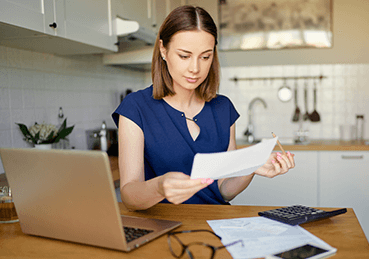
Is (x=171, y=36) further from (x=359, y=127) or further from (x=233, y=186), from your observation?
(x=359, y=127)

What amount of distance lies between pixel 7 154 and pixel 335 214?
2.66 feet

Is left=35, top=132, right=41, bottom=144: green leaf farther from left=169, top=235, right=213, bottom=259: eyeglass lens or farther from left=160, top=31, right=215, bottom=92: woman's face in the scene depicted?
left=169, top=235, right=213, bottom=259: eyeglass lens

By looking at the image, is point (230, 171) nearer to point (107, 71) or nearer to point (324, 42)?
point (107, 71)

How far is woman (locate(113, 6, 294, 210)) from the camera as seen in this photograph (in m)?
1.15

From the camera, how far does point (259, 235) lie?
804mm

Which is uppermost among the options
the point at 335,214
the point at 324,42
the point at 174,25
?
the point at 324,42

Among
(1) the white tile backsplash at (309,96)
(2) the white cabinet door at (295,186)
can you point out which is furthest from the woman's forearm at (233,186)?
(1) the white tile backsplash at (309,96)

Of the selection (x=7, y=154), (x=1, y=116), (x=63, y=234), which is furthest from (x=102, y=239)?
(x=1, y=116)

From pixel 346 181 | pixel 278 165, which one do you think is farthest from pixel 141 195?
pixel 346 181

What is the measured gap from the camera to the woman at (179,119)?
3.78ft

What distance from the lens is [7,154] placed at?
2.72 feet

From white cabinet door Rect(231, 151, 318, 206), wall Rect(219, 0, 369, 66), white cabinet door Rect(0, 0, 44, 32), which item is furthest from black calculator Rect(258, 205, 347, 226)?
wall Rect(219, 0, 369, 66)

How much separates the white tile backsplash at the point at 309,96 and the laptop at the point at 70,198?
8.82ft

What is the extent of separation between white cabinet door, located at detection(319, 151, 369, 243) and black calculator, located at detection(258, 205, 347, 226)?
6.47 feet
